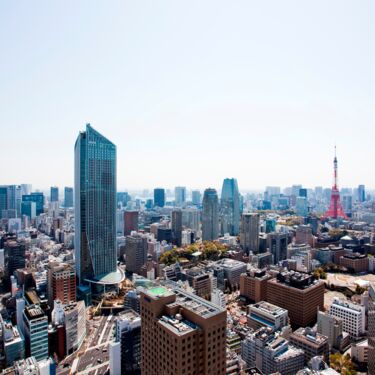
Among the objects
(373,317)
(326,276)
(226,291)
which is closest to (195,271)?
(226,291)

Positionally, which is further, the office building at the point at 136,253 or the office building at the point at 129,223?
the office building at the point at 129,223

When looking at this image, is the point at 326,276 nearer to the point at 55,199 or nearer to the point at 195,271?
the point at 195,271

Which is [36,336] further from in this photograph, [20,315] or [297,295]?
[297,295]

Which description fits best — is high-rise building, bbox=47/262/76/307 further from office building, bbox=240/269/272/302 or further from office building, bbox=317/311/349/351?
office building, bbox=317/311/349/351

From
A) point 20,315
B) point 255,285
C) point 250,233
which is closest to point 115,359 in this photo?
point 20,315

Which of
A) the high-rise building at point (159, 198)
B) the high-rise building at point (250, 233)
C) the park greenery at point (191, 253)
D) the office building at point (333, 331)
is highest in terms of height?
the high-rise building at point (159, 198)

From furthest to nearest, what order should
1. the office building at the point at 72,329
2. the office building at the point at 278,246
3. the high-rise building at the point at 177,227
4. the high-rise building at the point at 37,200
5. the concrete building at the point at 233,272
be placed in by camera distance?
the high-rise building at the point at 37,200 → the high-rise building at the point at 177,227 → the office building at the point at 278,246 → the concrete building at the point at 233,272 → the office building at the point at 72,329

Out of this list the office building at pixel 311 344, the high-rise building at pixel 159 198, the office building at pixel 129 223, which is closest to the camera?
the office building at pixel 311 344

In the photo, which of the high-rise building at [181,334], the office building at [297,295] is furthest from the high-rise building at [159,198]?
the high-rise building at [181,334]

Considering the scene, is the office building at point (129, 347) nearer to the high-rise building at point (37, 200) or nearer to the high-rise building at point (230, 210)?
the high-rise building at point (230, 210)
